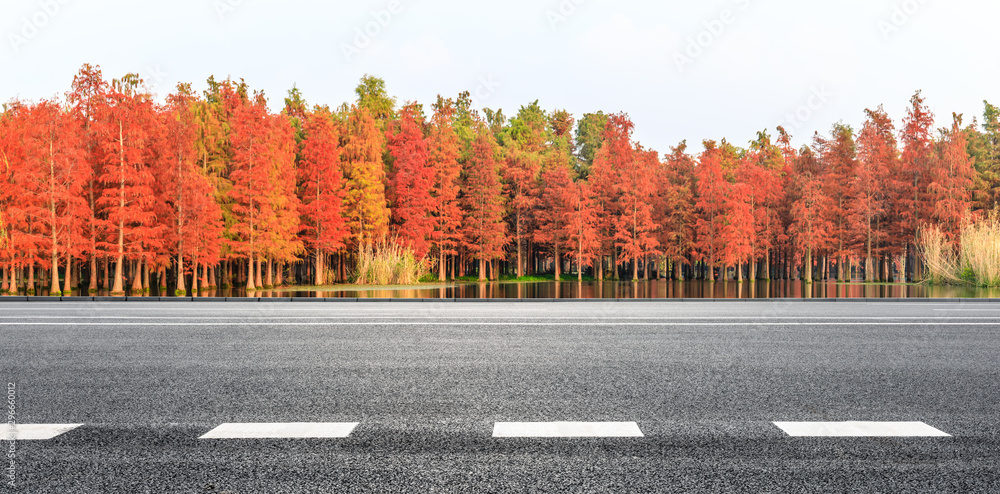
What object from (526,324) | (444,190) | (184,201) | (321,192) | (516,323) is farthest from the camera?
(444,190)

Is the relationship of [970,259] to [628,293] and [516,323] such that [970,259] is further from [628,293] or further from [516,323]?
[516,323]

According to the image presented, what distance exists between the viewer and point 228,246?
40469 mm

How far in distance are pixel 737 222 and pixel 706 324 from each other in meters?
50.2

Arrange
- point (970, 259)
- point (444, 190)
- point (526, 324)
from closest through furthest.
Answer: point (526, 324) → point (970, 259) → point (444, 190)

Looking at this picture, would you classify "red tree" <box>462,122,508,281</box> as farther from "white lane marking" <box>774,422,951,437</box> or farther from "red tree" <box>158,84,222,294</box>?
"white lane marking" <box>774,422,951,437</box>

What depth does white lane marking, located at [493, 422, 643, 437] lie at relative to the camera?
5.23 meters

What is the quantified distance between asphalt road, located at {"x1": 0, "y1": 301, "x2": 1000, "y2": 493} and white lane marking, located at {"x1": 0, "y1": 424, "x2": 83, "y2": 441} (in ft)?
0.47

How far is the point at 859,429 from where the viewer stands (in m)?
5.39

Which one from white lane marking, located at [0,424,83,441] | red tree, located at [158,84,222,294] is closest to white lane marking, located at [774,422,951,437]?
white lane marking, located at [0,424,83,441]

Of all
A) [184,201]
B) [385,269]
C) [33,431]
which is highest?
[184,201]

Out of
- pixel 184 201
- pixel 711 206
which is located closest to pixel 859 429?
pixel 184 201

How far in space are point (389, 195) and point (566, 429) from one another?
5197cm

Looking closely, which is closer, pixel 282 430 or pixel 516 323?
pixel 282 430

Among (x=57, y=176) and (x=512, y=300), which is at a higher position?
(x=57, y=176)
